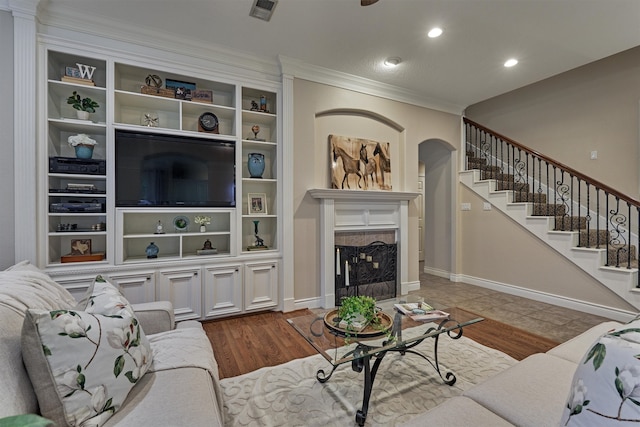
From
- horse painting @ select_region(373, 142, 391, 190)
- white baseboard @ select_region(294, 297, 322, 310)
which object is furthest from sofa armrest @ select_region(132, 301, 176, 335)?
horse painting @ select_region(373, 142, 391, 190)

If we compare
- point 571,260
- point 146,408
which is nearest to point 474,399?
point 146,408

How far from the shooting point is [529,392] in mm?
1234

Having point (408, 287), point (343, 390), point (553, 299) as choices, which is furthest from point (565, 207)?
point (343, 390)

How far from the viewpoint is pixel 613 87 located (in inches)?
158

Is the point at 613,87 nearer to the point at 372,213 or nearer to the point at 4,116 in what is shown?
the point at 372,213

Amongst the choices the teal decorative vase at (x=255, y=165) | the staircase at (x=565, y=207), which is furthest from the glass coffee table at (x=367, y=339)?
the staircase at (x=565, y=207)

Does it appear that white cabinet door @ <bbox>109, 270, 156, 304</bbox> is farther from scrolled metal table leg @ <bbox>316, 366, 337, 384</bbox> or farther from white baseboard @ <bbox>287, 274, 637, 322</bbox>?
scrolled metal table leg @ <bbox>316, 366, 337, 384</bbox>

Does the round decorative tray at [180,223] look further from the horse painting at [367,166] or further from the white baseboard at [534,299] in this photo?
the horse painting at [367,166]

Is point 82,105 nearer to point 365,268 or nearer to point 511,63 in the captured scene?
point 365,268

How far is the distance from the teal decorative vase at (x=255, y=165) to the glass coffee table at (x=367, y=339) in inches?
78.6

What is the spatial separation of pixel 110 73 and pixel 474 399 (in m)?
3.75

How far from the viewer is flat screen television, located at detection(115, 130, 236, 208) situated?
2865 mm

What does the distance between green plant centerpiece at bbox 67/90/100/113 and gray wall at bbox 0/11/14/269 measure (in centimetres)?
40

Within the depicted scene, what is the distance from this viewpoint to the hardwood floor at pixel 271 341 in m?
2.36
